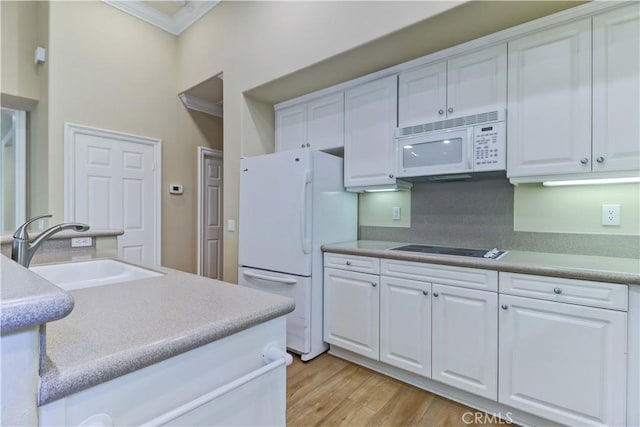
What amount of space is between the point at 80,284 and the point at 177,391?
46.4 inches

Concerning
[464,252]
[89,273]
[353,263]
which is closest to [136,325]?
[89,273]

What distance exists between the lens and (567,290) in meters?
1.53

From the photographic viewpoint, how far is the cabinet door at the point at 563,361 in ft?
4.70

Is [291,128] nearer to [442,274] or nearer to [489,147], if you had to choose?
[489,147]

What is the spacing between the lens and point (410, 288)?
2.05 meters

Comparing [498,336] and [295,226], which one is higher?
[295,226]

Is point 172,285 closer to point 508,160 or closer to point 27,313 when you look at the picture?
point 27,313

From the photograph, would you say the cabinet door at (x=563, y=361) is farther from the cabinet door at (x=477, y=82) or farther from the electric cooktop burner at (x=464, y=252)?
the cabinet door at (x=477, y=82)

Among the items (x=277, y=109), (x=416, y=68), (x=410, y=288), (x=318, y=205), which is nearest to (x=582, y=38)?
(x=416, y=68)

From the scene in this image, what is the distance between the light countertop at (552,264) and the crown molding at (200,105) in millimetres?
3189

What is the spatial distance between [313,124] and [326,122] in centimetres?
15

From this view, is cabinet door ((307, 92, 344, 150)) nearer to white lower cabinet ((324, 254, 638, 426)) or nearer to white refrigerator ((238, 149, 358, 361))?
white refrigerator ((238, 149, 358, 361))

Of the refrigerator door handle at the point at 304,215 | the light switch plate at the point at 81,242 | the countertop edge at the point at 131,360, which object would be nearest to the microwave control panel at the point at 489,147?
the refrigerator door handle at the point at 304,215

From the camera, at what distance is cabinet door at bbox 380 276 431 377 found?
199 centimetres
